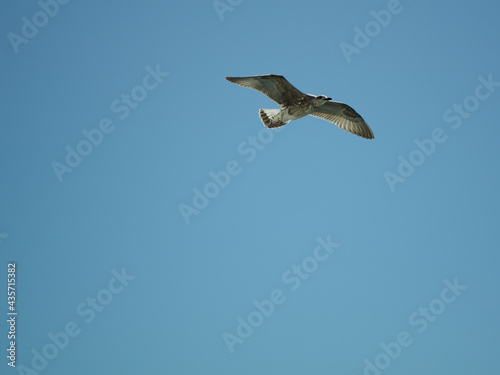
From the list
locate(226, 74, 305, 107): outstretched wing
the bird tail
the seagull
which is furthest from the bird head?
the bird tail

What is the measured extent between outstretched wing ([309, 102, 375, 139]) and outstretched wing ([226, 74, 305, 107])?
2.46 meters

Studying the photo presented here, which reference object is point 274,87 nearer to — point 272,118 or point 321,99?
point 272,118

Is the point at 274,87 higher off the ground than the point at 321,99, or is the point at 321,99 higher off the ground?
the point at 274,87

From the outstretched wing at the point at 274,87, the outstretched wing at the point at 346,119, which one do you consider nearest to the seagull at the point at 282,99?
the outstretched wing at the point at 274,87

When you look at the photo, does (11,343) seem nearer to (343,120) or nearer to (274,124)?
(274,124)

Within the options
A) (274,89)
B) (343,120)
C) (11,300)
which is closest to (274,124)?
(274,89)

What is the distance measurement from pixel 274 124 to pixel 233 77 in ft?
6.52

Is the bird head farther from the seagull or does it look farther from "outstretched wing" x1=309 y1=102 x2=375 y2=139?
"outstretched wing" x1=309 y1=102 x2=375 y2=139

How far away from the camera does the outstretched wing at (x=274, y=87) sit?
18.8 meters

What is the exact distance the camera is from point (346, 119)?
72.7ft

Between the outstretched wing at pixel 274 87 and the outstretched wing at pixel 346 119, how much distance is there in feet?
8.07

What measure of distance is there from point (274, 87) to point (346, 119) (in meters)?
3.88

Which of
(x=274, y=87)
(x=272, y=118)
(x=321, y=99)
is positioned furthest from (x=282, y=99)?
(x=321, y=99)

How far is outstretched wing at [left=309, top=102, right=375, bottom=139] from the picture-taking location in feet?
71.9
